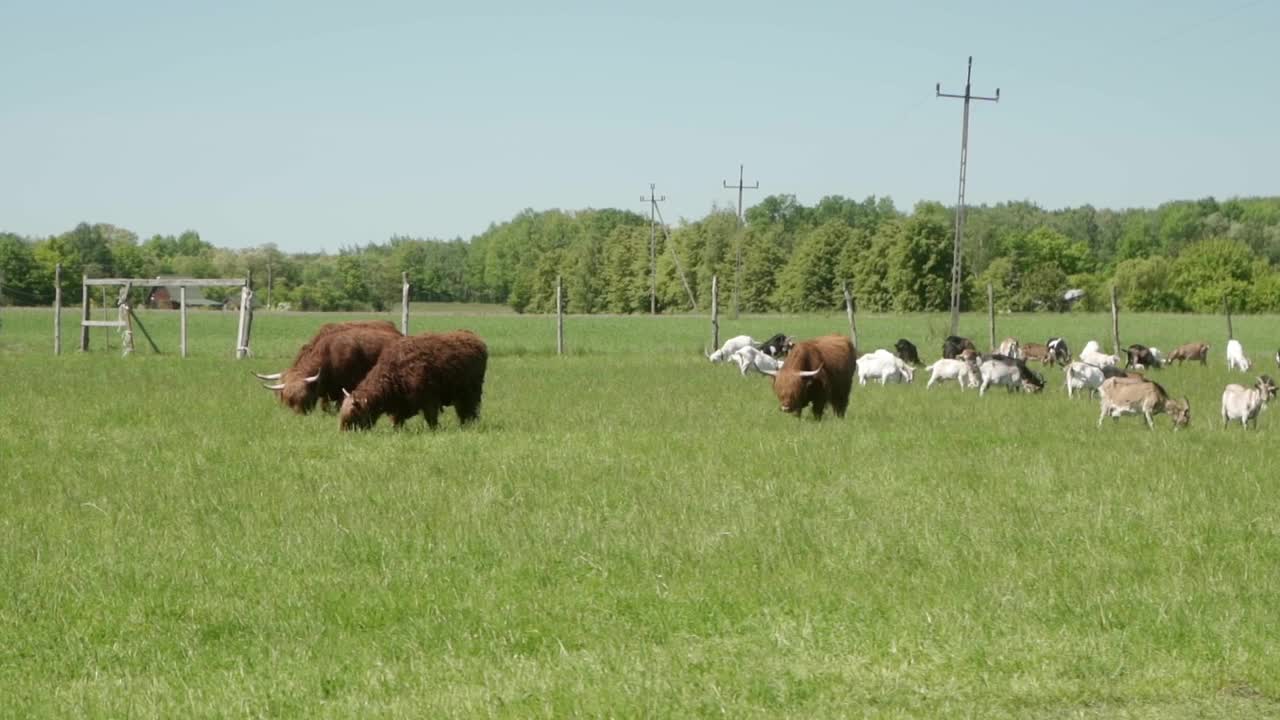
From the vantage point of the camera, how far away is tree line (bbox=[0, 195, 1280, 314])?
94.7 metres

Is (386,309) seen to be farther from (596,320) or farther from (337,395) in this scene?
(337,395)

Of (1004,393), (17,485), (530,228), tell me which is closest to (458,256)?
(530,228)

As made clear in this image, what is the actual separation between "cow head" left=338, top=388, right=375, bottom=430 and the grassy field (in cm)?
72

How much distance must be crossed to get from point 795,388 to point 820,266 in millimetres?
77082

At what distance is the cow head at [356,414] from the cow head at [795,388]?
19.9 feet

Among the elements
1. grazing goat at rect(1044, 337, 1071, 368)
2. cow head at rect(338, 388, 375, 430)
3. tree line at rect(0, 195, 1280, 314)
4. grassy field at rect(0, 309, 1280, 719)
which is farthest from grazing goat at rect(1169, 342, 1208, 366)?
tree line at rect(0, 195, 1280, 314)

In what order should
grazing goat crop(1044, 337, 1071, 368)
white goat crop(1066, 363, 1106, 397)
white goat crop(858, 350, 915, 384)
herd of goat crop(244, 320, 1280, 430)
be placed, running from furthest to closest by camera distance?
1. grazing goat crop(1044, 337, 1071, 368)
2. white goat crop(858, 350, 915, 384)
3. white goat crop(1066, 363, 1106, 397)
4. herd of goat crop(244, 320, 1280, 430)

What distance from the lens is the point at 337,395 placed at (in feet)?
70.9

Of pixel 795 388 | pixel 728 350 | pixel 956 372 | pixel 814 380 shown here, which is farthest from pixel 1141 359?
pixel 795 388

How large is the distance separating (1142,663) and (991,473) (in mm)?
6969

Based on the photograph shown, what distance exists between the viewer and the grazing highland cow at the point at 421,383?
731 inches

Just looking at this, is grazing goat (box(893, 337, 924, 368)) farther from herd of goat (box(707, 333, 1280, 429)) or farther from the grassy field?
the grassy field

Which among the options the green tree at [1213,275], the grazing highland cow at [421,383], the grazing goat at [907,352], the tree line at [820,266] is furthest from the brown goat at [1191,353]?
the green tree at [1213,275]

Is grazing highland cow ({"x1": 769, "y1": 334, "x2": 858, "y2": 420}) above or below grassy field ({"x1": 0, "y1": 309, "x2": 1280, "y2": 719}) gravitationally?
above
